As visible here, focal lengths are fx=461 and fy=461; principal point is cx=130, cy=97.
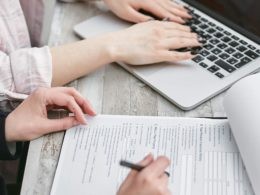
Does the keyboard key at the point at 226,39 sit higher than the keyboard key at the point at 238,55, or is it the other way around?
the keyboard key at the point at 226,39

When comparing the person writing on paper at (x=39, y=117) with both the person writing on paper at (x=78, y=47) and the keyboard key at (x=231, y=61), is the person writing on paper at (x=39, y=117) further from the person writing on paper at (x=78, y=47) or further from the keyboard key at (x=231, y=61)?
the keyboard key at (x=231, y=61)

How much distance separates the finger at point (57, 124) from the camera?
2.46 feet

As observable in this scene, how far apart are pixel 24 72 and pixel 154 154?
0.95ft

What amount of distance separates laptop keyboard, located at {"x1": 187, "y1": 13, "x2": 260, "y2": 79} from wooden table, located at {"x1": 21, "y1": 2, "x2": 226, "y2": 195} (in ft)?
0.20

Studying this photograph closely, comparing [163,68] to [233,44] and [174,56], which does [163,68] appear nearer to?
[174,56]

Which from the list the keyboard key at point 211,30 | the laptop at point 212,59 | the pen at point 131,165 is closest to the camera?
the pen at point 131,165

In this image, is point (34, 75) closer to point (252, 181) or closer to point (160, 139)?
point (160, 139)

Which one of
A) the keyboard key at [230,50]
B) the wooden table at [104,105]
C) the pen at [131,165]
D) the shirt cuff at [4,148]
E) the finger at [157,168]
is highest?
the pen at [131,165]

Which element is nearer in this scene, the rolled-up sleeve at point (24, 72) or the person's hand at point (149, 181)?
the person's hand at point (149, 181)

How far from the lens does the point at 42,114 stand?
0.77m

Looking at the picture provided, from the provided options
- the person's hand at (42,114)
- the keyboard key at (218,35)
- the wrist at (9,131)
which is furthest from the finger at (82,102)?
the keyboard key at (218,35)

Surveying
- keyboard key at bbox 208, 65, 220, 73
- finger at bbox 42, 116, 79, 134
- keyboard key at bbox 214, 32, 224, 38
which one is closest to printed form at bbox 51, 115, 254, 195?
finger at bbox 42, 116, 79, 134

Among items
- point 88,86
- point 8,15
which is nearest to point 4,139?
point 88,86

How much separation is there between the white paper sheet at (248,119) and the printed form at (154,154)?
24 mm
